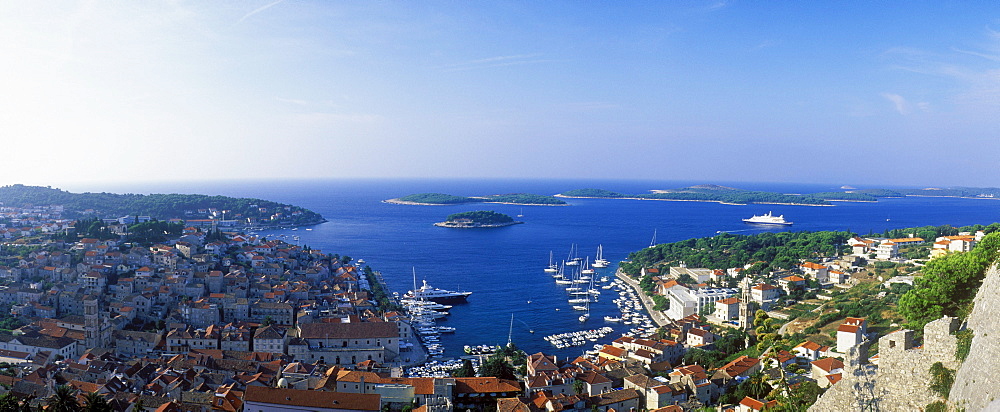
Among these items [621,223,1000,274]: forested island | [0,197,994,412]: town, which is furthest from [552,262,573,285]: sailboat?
[621,223,1000,274]: forested island

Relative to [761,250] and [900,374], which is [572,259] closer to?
[761,250]

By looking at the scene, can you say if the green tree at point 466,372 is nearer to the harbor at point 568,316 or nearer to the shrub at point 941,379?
the harbor at point 568,316

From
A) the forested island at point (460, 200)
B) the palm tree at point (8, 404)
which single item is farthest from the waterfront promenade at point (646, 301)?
the forested island at point (460, 200)

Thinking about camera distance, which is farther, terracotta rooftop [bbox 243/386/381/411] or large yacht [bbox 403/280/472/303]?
large yacht [bbox 403/280/472/303]

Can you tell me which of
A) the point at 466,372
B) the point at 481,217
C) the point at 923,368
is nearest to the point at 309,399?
the point at 466,372

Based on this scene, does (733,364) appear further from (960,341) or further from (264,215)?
(264,215)

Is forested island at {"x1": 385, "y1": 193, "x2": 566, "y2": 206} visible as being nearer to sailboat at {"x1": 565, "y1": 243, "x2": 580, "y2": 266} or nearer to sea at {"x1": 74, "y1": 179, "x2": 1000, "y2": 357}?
sea at {"x1": 74, "y1": 179, "x2": 1000, "y2": 357}

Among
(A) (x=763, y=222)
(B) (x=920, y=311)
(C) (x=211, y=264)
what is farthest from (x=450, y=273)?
(A) (x=763, y=222)
